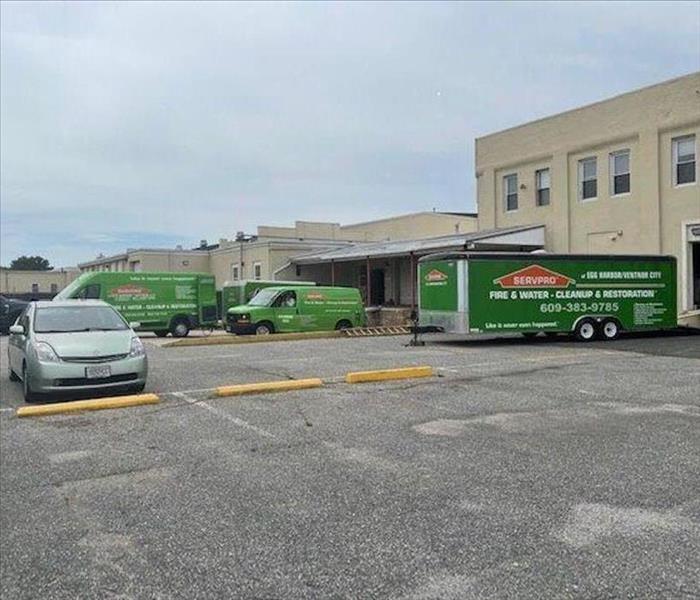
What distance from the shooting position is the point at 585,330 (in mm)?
20641

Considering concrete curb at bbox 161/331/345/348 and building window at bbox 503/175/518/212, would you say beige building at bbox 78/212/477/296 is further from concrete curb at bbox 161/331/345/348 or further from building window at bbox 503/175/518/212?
concrete curb at bbox 161/331/345/348

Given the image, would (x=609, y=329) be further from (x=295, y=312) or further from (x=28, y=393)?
(x=28, y=393)

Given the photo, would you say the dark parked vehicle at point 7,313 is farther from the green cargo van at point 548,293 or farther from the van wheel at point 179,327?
the green cargo van at point 548,293

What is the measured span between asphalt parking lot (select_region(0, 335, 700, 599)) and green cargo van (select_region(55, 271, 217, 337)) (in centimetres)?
1752

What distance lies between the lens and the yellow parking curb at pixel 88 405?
30.3 ft

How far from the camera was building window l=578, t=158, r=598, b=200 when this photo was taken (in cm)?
2664

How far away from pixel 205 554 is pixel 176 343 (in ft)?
55.6

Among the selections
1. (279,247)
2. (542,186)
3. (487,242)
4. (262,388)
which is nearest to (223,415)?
(262,388)

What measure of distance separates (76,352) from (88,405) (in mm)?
1098

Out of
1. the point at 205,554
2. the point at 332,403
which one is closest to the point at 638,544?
the point at 205,554

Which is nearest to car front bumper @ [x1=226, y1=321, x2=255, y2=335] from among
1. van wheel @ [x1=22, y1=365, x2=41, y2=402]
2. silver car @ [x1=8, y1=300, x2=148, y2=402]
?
silver car @ [x1=8, y1=300, x2=148, y2=402]

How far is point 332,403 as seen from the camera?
9891mm

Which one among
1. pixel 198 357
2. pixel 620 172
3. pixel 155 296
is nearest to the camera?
pixel 198 357

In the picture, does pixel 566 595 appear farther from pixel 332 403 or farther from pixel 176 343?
pixel 176 343
